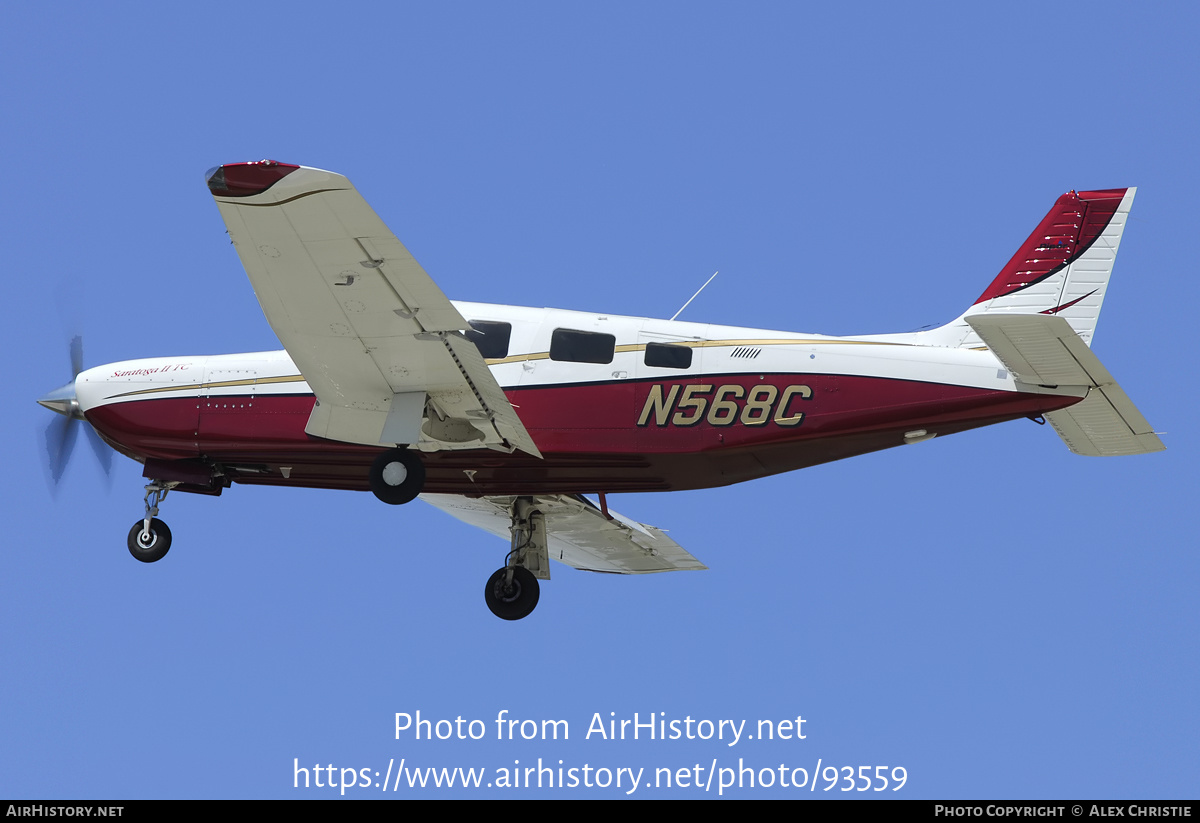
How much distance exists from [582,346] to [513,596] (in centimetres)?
352

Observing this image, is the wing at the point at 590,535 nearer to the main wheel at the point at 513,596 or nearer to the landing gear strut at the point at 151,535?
the main wheel at the point at 513,596

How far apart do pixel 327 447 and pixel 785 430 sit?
5.10m

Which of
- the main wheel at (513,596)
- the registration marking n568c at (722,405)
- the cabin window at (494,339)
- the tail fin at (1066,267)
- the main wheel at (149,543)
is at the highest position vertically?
the tail fin at (1066,267)

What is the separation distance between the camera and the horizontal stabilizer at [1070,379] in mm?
13133

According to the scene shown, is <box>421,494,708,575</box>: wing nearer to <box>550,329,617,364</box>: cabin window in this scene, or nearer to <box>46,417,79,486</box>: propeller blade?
<box>550,329,617,364</box>: cabin window

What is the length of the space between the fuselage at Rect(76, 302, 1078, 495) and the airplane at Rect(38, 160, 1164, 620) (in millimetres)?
21

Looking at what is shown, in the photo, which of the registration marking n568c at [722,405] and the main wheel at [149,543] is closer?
the registration marking n568c at [722,405]

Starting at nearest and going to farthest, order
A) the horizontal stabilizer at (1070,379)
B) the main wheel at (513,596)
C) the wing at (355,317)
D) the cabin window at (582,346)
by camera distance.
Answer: the wing at (355,317) < the horizontal stabilizer at (1070,379) < the cabin window at (582,346) < the main wheel at (513,596)

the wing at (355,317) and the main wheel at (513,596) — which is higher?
the wing at (355,317)

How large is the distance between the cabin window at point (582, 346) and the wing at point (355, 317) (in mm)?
955

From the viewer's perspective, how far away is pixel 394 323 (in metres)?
13.4

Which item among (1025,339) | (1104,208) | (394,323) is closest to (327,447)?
(394,323)

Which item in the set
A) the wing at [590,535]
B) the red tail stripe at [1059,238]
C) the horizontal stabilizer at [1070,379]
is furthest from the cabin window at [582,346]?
the red tail stripe at [1059,238]

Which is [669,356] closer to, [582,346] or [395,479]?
[582,346]
